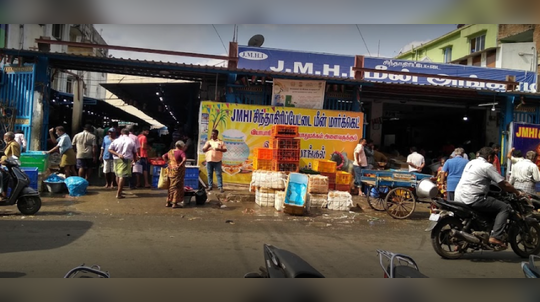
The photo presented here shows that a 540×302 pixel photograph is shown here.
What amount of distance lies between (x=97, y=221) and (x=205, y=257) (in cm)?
305

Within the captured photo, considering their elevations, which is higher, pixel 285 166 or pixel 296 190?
pixel 285 166

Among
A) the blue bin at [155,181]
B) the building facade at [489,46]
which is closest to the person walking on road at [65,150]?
the blue bin at [155,181]

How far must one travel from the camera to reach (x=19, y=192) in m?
7.07

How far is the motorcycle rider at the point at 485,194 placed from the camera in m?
5.45

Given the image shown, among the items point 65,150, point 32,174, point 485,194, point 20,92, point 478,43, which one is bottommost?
point 32,174

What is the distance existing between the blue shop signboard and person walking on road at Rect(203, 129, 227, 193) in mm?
5520

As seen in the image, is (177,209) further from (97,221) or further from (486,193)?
(486,193)

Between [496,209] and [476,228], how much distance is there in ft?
1.30

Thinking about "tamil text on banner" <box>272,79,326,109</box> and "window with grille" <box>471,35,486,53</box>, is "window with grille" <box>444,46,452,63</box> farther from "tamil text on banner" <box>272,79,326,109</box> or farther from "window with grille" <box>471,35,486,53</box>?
"tamil text on banner" <box>272,79,326,109</box>

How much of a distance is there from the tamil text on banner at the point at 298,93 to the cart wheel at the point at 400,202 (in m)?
3.93

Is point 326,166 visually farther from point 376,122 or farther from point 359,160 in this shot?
point 376,122

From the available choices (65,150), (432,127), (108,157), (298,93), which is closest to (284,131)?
(298,93)

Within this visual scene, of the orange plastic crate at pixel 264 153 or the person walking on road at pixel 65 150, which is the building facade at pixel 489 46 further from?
the person walking on road at pixel 65 150
